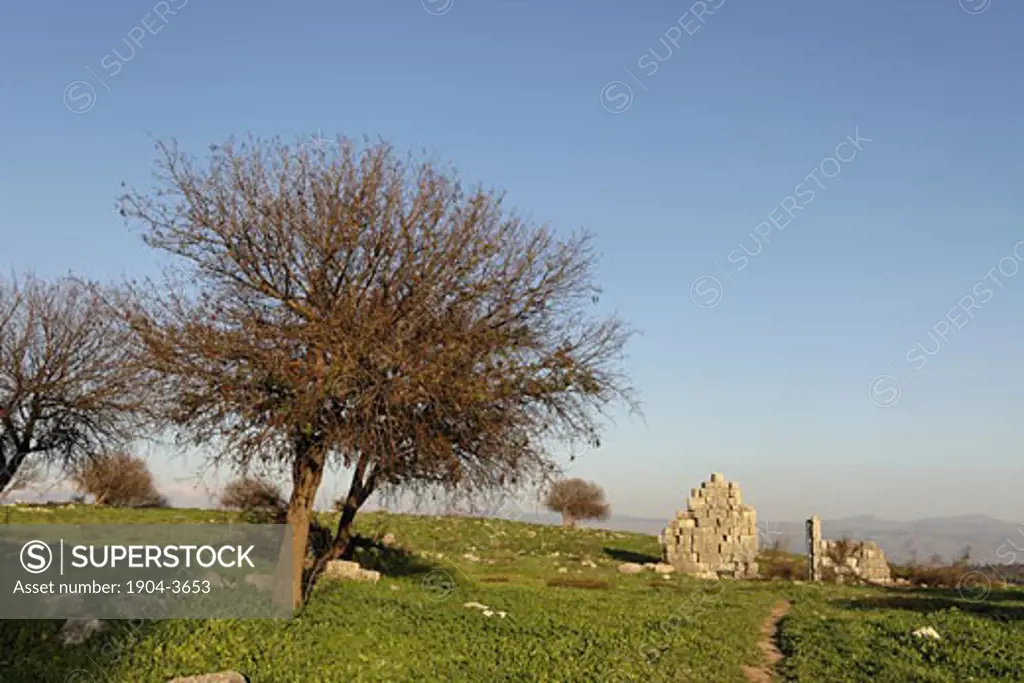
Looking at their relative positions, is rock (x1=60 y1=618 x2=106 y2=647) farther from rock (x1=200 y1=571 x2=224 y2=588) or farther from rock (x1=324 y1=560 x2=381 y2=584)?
rock (x1=324 y1=560 x2=381 y2=584)

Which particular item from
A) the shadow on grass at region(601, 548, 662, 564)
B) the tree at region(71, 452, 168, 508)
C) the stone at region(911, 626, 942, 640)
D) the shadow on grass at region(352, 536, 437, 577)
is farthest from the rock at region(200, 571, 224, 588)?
the tree at region(71, 452, 168, 508)

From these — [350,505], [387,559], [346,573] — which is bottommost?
[387,559]

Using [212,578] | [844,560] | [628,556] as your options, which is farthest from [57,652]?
[844,560]

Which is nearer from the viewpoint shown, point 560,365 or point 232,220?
point 232,220

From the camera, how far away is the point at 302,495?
19281 mm

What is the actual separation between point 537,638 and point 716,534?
2724 cm

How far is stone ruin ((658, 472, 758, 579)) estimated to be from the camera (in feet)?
136

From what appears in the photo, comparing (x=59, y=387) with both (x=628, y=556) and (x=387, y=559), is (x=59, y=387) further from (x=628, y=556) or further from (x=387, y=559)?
(x=628, y=556)

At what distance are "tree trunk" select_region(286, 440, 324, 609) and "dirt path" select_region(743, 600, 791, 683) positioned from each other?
359 inches

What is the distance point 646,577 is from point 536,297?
64.7 feet

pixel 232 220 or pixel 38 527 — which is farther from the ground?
pixel 232 220

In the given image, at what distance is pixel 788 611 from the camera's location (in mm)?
25875

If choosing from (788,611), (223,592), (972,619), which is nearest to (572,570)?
Result: (788,611)

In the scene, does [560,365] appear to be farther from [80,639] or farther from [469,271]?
[80,639]
